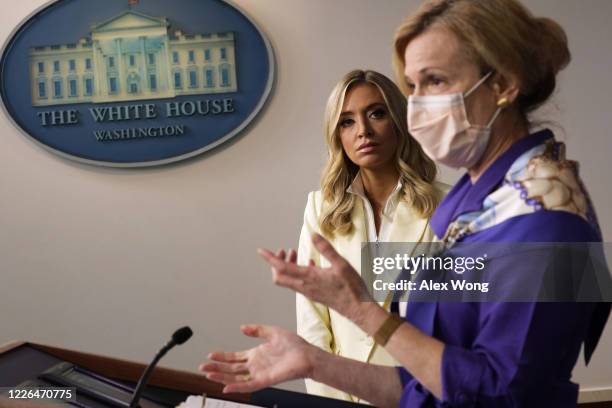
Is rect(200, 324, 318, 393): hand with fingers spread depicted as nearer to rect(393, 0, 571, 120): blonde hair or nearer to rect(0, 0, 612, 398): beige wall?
rect(393, 0, 571, 120): blonde hair

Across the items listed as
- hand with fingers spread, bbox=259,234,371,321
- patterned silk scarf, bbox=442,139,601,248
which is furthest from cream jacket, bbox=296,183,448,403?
hand with fingers spread, bbox=259,234,371,321

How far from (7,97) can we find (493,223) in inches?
121

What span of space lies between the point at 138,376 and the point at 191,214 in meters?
2.03

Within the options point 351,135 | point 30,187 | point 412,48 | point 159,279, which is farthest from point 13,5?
point 412,48

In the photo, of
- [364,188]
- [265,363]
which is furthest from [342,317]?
[265,363]

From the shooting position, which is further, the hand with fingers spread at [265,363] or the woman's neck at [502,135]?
the woman's neck at [502,135]

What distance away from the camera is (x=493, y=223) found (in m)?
1.16

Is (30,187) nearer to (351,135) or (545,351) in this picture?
(351,135)

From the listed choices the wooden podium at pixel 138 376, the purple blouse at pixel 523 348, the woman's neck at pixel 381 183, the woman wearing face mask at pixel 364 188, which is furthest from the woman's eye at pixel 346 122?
the purple blouse at pixel 523 348

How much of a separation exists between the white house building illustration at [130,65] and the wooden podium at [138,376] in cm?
212

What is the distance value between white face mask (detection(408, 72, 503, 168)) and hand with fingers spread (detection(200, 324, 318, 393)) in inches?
19.8

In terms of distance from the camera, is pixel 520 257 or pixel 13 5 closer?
pixel 520 257

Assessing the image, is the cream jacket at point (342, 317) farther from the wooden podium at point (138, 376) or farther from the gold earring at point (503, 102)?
the gold earring at point (503, 102)

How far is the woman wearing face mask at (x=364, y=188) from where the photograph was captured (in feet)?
7.12
